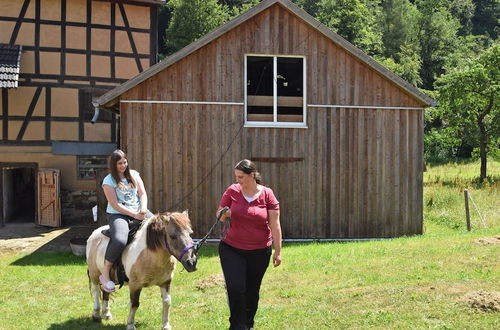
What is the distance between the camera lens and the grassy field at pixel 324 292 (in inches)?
230

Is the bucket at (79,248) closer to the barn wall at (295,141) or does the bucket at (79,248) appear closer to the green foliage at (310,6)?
the barn wall at (295,141)

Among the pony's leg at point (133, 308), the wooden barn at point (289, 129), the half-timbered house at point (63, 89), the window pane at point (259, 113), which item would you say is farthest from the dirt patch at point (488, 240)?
the half-timbered house at point (63, 89)

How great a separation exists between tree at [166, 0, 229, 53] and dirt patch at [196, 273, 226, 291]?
1355 inches

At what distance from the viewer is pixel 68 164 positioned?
1736 cm

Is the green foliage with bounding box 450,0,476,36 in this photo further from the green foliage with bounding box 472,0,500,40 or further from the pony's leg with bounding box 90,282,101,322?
the pony's leg with bounding box 90,282,101,322

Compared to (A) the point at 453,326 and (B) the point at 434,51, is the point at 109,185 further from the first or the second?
(B) the point at 434,51

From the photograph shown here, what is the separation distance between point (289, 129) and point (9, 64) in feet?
30.5

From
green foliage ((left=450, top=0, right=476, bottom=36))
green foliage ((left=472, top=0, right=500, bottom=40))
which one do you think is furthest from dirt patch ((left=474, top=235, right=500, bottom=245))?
green foliage ((left=472, top=0, right=500, bottom=40))

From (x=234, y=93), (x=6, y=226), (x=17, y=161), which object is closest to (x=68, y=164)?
(x=17, y=161)

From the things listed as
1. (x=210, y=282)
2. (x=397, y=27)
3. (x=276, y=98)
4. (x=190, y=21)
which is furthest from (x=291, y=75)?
(x=397, y=27)

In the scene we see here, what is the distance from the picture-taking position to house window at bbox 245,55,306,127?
12.6 m

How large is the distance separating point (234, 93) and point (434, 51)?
4571cm

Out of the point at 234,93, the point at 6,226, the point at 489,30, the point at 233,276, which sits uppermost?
the point at 489,30

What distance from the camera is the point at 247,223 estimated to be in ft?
16.6
